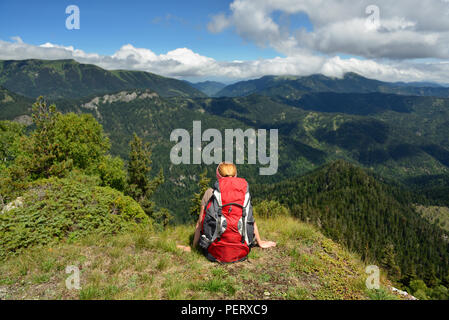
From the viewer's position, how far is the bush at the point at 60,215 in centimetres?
759

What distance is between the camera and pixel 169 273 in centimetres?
647

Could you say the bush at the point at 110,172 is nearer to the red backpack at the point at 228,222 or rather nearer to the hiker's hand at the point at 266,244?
the hiker's hand at the point at 266,244

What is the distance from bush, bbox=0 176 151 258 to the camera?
7590 millimetres

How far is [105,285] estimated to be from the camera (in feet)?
18.5

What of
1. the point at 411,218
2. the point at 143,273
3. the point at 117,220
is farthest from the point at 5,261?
the point at 411,218

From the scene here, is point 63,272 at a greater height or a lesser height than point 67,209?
lesser

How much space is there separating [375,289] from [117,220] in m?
9.61

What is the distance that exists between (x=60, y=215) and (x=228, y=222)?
21.8 ft

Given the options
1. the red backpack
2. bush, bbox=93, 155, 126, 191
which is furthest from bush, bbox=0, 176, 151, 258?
bush, bbox=93, 155, 126, 191

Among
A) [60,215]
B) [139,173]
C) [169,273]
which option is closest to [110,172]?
[139,173]

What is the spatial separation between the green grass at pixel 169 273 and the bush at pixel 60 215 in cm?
59

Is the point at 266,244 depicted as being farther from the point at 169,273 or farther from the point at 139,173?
the point at 139,173

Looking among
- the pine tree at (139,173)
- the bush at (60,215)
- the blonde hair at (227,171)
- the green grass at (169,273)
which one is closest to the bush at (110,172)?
the pine tree at (139,173)
